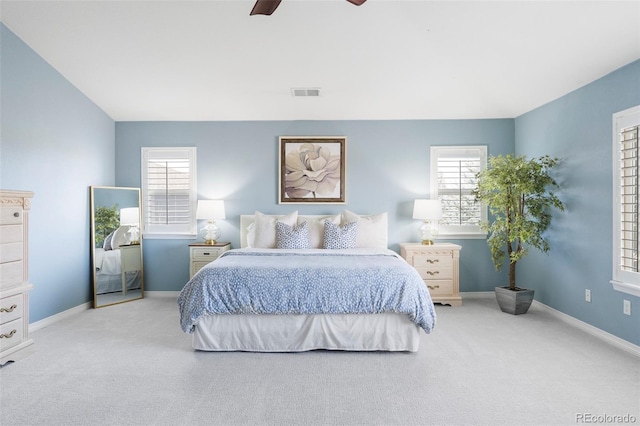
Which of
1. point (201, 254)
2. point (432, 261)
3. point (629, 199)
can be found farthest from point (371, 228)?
point (629, 199)

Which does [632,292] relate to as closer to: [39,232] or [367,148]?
[367,148]

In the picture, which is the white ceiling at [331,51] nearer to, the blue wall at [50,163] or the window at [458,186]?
the blue wall at [50,163]

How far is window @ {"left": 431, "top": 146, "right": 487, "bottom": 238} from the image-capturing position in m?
5.07

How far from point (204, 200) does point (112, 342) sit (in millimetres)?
2166

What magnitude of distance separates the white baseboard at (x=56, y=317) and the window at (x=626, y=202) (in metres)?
5.69

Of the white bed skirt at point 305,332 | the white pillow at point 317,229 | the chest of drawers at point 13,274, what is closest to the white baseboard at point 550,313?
the chest of drawers at point 13,274

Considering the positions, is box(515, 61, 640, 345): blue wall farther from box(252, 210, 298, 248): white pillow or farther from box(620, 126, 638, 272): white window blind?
box(252, 210, 298, 248): white pillow

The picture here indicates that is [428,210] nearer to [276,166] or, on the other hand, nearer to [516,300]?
[516,300]

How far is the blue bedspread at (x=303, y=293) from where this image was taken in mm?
2996

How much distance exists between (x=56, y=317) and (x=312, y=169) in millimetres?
3546

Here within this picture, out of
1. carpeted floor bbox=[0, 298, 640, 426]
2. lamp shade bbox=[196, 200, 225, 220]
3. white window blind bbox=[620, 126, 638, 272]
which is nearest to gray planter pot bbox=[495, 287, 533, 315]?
carpeted floor bbox=[0, 298, 640, 426]

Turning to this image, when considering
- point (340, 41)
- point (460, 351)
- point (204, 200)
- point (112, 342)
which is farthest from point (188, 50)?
point (460, 351)

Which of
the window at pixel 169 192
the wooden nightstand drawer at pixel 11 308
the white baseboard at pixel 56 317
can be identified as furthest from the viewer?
the window at pixel 169 192

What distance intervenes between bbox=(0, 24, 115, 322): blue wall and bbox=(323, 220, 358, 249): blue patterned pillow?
3.08 meters
